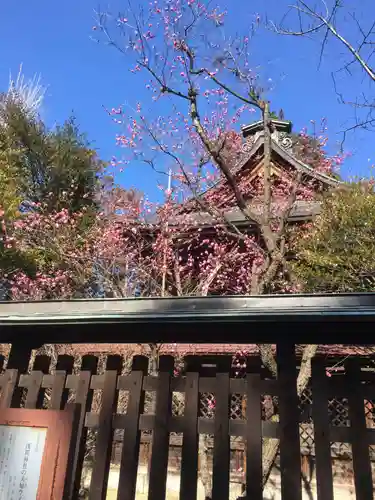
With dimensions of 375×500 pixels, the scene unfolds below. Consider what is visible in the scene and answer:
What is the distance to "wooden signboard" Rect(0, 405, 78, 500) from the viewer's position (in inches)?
104

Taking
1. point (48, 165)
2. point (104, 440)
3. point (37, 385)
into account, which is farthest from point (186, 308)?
point (48, 165)

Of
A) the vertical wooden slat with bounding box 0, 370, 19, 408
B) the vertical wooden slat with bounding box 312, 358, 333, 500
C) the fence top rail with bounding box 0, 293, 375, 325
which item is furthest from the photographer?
the vertical wooden slat with bounding box 0, 370, 19, 408

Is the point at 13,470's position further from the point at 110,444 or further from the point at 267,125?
the point at 267,125

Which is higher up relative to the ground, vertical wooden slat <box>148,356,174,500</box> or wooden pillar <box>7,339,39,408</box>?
wooden pillar <box>7,339,39,408</box>

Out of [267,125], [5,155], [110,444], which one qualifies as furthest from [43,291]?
[110,444]

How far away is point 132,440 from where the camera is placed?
2949 mm

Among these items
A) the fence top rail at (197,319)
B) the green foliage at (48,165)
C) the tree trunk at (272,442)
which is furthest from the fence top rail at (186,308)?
the green foliage at (48,165)

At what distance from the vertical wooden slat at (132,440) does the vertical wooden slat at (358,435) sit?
1.44 meters

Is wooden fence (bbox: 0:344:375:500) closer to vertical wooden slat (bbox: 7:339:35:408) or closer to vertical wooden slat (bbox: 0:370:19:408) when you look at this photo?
vertical wooden slat (bbox: 0:370:19:408)

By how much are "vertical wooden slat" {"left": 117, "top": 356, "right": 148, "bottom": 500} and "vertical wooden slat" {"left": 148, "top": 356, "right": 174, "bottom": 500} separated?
14 cm

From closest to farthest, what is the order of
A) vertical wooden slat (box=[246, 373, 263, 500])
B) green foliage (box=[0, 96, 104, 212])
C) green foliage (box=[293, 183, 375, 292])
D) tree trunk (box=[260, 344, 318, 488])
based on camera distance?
vertical wooden slat (box=[246, 373, 263, 500]), tree trunk (box=[260, 344, 318, 488]), green foliage (box=[293, 183, 375, 292]), green foliage (box=[0, 96, 104, 212])

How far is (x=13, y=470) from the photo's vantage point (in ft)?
9.05

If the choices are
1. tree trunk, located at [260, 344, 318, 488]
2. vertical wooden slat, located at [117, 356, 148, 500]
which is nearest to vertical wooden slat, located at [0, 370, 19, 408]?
vertical wooden slat, located at [117, 356, 148, 500]

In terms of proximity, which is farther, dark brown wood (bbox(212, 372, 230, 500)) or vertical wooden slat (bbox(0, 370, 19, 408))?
vertical wooden slat (bbox(0, 370, 19, 408))
